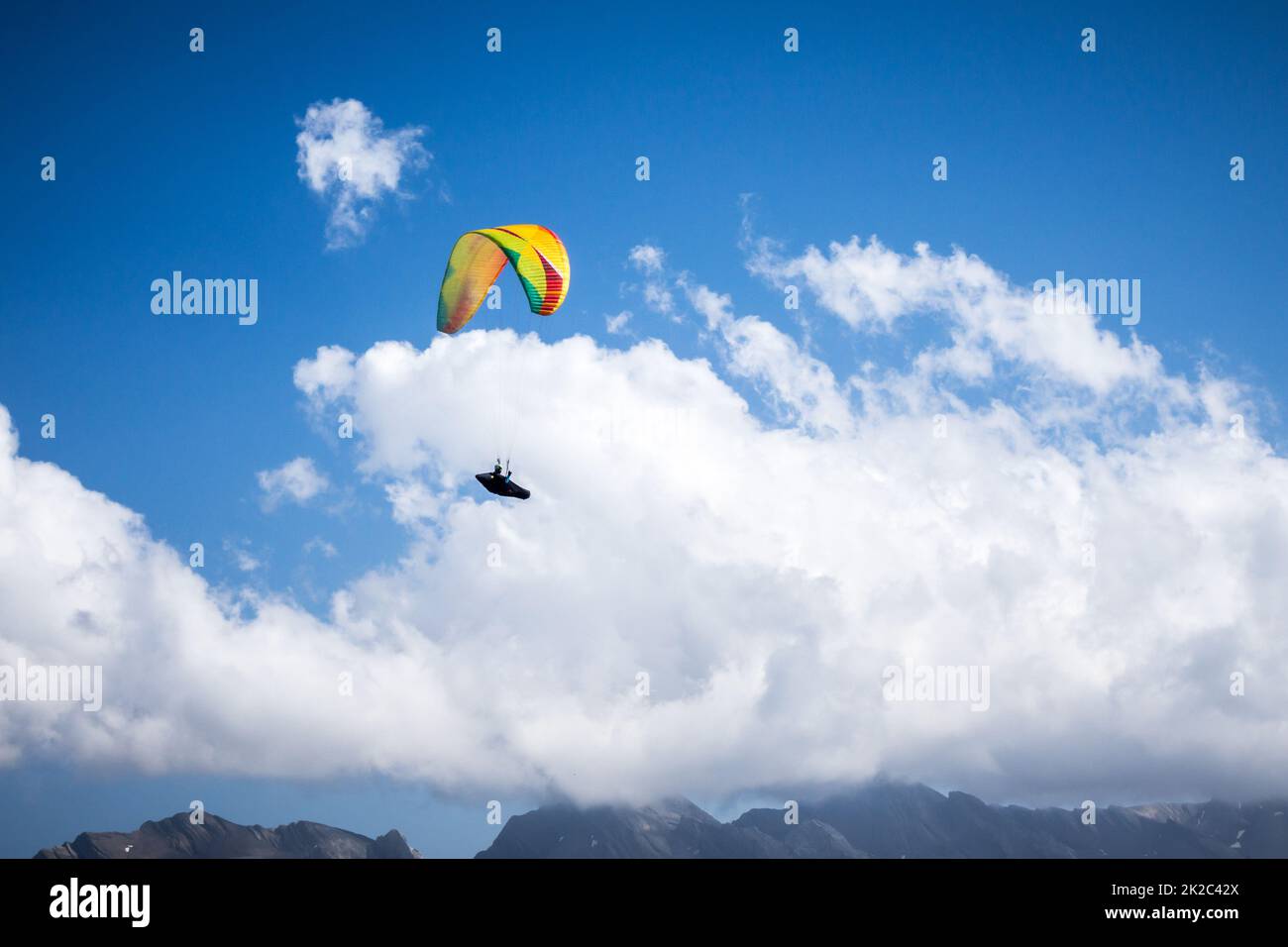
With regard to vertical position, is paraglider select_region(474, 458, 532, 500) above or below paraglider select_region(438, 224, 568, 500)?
below

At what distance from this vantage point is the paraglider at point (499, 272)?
6081 cm

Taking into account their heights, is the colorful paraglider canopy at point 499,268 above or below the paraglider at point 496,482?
above

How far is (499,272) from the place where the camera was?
6450cm

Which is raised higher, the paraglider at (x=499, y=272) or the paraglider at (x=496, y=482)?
the paraglider at (x=499, y=272)

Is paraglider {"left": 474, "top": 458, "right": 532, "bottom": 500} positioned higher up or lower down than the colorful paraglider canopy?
lower down

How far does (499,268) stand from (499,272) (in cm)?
22

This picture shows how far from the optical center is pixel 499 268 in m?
64.5

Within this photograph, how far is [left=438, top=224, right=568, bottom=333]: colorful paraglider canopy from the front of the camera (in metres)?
60.9

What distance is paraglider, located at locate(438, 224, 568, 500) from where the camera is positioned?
60.8 meters
